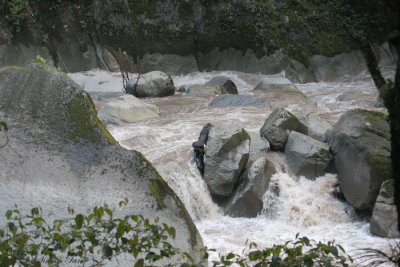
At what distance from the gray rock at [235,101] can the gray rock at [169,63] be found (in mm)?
4217

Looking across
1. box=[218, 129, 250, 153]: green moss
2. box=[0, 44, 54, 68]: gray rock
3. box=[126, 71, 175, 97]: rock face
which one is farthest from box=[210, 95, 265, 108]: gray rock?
box=[0, 44, 54, 68]: gray rock

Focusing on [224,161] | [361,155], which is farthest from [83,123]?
[361,155]

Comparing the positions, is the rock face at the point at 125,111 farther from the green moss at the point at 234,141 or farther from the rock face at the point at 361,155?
the rock face at the point at 361,155

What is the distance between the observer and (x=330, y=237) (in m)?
7.01

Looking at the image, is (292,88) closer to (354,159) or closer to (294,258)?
(354,159)

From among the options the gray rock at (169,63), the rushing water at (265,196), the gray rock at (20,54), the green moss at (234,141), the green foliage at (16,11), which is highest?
the green foliage at (16,11)

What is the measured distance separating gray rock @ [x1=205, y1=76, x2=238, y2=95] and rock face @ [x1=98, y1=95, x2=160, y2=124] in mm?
2555

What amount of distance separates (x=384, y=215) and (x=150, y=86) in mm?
7391

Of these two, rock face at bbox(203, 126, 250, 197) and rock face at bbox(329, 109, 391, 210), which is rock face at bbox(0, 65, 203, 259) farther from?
rock face at bbox(329, 109, 391, 210)

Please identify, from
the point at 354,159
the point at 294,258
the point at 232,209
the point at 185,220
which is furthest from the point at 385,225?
the point at 294,258

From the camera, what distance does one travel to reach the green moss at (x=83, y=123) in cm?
496

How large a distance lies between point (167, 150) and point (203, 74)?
7053 millimetres

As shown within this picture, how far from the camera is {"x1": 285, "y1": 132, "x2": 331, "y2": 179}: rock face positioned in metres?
8.03

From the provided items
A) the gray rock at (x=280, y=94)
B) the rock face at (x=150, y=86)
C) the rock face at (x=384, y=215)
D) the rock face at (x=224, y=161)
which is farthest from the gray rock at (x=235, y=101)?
the rock face at (x=384, y=215)
